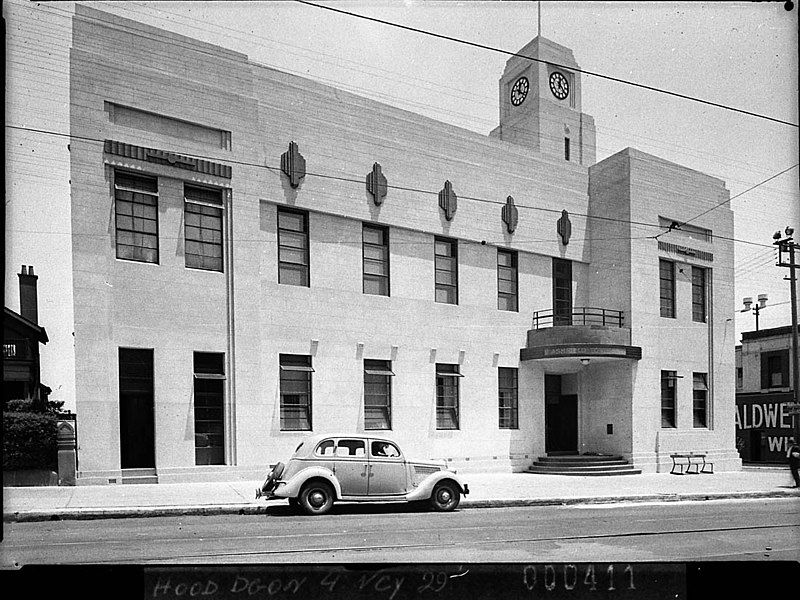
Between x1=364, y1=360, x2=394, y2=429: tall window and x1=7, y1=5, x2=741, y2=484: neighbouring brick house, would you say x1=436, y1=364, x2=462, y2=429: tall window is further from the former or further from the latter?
x1=364, y1=360, x2=394, y2=429: tall window

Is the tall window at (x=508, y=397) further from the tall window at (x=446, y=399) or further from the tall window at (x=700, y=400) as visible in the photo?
the tall window at (x=700, y=400)

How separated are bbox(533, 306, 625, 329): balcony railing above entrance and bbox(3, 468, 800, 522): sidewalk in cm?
346

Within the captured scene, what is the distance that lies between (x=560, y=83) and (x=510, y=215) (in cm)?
877

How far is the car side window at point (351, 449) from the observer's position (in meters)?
8.30

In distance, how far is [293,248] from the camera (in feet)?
29.3

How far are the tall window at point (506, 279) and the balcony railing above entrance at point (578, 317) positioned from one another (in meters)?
0.71

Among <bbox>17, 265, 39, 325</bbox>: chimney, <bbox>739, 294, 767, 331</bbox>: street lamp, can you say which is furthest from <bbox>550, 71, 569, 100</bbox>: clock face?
<bbox>17, 265, 39, 325</bbox>: chimney

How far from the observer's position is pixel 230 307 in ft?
28.0

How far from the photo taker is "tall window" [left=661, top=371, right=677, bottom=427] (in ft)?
57.0

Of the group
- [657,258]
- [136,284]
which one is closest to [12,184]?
[136,284]

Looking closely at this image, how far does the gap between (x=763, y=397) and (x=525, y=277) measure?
11.9 metres

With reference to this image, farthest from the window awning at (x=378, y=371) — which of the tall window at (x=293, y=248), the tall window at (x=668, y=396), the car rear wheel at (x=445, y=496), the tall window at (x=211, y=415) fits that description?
the tall window at (x=668, y=396)

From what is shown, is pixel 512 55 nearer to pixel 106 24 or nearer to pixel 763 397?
pixel 106 24

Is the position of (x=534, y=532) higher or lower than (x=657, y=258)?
lower
